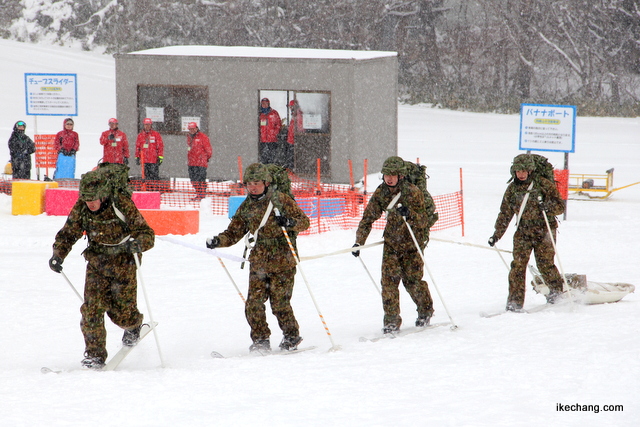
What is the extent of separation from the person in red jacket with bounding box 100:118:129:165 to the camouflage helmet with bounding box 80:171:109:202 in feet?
32.2

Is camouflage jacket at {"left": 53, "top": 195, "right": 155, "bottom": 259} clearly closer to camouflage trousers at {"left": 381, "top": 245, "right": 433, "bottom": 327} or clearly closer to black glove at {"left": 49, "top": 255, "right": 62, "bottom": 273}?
black glove at {"left": 49, "top": 255, "right": 62, "bottom": 273}

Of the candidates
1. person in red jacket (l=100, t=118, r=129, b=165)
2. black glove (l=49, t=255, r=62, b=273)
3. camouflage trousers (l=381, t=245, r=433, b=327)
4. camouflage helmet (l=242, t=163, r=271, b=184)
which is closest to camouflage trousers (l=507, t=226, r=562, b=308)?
camouflage trousers (l=381, t=245, r=433, b=327)

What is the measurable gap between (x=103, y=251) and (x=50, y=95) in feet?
40.8

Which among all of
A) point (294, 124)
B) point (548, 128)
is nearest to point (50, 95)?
point (294, 124)

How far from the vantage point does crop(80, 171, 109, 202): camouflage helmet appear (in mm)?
6238

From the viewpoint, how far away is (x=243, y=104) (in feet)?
58.5

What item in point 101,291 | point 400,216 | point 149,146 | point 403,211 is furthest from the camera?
point 149,146

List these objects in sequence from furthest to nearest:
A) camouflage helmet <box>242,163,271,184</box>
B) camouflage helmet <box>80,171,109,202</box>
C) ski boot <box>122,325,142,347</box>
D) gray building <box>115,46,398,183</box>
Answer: gray building <box>115,46,398,183</box> → ski boot <box>122,325,142,347</box> → camouflage helmet <box>242,163,271,184</box> → camouflage helmet <box>80,171,109,202</box>

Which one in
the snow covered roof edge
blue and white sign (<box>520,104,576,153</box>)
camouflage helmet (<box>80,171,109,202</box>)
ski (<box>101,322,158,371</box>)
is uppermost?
the snow covered roof edge

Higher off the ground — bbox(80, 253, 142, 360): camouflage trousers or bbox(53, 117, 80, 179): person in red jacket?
bbox(53, 117, 80, 179): person in red jacket

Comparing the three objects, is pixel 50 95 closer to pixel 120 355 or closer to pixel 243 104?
pixel 243 104

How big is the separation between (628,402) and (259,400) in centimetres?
238


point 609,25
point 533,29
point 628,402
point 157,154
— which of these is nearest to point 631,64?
point 609,25

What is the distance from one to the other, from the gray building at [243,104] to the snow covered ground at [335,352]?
12.0ft
